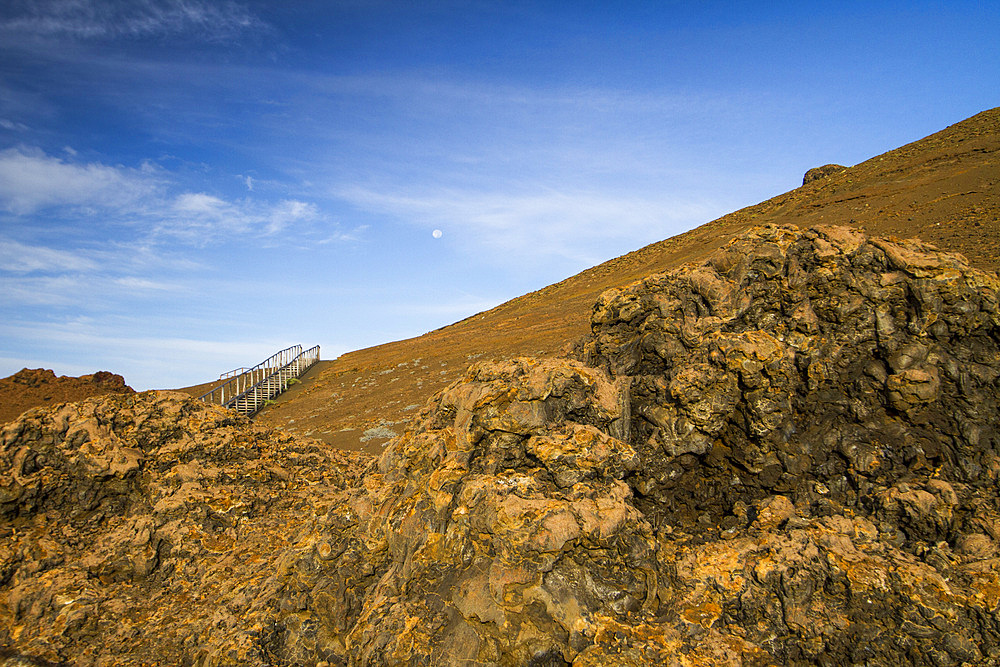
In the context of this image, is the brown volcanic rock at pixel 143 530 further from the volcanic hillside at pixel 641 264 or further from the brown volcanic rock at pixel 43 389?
the brown volcanic rock at pixel 43 389

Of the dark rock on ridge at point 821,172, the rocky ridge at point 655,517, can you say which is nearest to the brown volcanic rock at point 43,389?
the rocky ridge at point 655,517

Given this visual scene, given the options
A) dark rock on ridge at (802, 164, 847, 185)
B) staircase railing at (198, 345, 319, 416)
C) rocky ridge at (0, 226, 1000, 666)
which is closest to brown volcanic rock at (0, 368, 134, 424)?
staircase railing at (198, 345, 319, 416)

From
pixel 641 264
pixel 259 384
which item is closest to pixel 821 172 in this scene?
pixel 641 264

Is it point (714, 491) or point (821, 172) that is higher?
point (821, 172)

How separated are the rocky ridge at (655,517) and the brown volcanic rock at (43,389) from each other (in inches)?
666

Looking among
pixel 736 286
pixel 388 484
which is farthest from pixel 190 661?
pixel 736 286

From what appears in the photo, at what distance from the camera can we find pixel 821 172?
110 ft

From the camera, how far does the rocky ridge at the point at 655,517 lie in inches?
127

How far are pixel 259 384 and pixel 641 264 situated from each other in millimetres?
17802

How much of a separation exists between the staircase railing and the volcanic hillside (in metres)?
0.68

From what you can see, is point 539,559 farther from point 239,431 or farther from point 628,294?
point 239,431

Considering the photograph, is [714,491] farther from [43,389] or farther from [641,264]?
[641,264]

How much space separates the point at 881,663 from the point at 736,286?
2663mm

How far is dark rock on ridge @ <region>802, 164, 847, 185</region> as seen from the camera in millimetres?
32656
